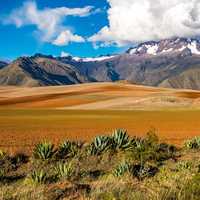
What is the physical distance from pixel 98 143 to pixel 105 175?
17.6 feet

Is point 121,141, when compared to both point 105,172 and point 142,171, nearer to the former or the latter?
point 105,172

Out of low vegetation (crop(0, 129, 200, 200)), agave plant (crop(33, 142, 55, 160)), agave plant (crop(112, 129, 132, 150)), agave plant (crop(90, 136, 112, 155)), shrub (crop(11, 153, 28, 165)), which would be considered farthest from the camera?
agave plant (crop(112, 129, 132, 150))

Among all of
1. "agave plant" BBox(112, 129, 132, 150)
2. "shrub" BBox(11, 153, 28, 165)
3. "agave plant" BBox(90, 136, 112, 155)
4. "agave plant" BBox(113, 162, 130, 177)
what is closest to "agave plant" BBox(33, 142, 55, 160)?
"shrub" BBox(11, 153, 28, 165)

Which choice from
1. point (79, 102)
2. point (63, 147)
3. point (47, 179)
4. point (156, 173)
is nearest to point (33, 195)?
point (47, 179)

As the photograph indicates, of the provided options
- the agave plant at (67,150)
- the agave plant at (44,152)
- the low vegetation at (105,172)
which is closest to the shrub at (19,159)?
the low vegetation at (105,172)

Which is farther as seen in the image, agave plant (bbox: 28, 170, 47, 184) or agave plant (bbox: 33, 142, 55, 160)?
agave plant (bbox: 33, 142, 55, 160)

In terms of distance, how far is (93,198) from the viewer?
10.4 m

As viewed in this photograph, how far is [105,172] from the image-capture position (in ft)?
56.1

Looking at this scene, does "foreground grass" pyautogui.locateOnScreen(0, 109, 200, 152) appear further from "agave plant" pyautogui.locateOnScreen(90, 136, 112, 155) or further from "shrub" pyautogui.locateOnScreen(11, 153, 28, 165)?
"agave plant" pyautogui.locateOnScreen(90, 136, 112, 155)

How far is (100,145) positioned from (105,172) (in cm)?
427

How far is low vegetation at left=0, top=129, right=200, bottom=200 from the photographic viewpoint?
1113 cm

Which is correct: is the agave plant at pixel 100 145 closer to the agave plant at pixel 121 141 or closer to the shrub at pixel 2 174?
the agave plant at pixel 121 141

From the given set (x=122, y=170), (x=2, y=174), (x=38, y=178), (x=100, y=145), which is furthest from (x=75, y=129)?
(x=38, y=178)

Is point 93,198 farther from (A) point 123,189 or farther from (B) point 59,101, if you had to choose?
(B) point 59,101
